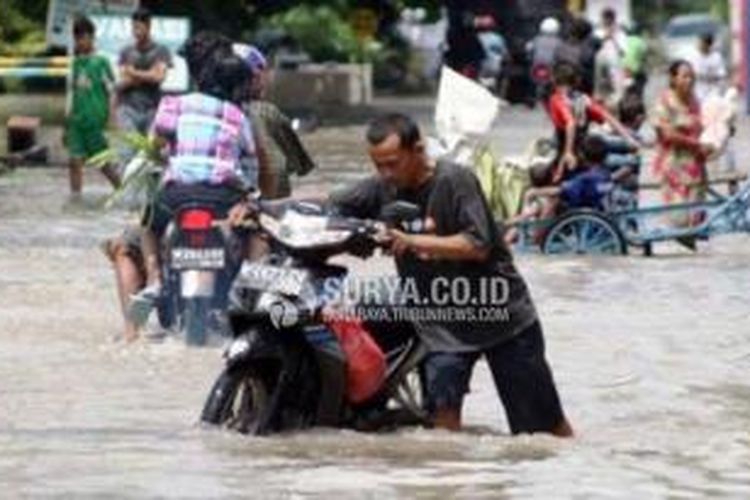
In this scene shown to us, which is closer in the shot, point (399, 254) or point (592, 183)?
point (399, 254)

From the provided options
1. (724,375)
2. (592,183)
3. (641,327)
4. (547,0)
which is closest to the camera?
(724,375)

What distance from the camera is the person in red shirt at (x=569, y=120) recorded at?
21.0 m

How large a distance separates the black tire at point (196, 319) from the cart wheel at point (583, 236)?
6.15 meters

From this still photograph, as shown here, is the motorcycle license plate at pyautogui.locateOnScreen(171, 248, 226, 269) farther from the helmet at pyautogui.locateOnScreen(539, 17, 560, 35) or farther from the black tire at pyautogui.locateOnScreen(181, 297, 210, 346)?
the helmet at pyautogui.locateOnScreen(539, 17, 560, 35)

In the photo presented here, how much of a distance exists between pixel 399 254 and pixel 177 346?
411 centimetres

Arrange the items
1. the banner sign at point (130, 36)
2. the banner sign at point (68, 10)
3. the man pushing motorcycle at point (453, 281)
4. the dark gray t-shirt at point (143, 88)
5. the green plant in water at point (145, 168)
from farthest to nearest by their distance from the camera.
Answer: the banner sign at point (68, 10)
the banner sign at point (130, 36)
the dark gray t-shirt at point (143, 88)
the green plant in water at point (145, 168)
the man pushing motorcycle at point (453, 281)

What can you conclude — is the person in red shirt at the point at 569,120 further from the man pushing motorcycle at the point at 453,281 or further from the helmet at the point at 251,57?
the man pushing motorcycle at the point at 453,281

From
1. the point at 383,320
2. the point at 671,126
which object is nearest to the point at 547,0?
the point at 671,126

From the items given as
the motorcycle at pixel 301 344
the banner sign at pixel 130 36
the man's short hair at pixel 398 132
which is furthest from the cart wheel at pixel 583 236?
the banner sign at pixel 130 36

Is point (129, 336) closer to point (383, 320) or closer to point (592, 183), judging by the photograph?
point (383, 320)

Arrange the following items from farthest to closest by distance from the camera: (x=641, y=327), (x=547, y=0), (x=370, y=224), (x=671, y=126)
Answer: (x=547, y=0) → (x=671, y=126) → (x=641, y=327) → (x=370, y=224)

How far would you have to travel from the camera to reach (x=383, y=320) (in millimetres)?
11523

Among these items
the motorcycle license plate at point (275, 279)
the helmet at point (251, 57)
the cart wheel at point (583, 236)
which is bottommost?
the cart wheel at point (583, 236)

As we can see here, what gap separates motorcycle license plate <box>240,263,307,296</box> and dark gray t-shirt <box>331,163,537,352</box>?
319mm
